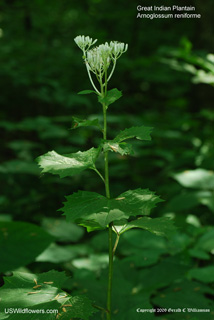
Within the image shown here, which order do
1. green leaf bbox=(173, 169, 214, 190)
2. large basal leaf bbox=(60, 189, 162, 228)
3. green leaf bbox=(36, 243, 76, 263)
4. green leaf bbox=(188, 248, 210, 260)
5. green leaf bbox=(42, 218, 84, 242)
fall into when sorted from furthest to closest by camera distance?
green leaf bbox=(173, 169, 214, 190) → green leaf bbox=(42, 218, 84, 242) → green leaf bbox=(36, 243, 76, 263) → green leaf bbox=(188, 248, 210, 260) → large basal leaf bbox=(60, 189, 162, 228)

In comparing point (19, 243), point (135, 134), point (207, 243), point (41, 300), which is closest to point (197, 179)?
point (207, 243)

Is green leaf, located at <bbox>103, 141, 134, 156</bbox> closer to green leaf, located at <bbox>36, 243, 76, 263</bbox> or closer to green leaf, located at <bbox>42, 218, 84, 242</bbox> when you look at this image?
green leaf, located at <bbox>36, 243, 76, 263</bbox>

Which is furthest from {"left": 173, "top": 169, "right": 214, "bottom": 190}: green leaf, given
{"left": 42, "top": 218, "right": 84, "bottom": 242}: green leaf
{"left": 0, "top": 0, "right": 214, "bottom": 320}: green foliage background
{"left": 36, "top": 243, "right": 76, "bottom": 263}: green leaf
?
{"left": 36, "top": 243, "right": 76, "bottom": 263}: green leaf

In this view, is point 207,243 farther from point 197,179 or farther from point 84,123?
point 84,123

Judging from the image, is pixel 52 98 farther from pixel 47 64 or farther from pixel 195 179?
pixel 195 179

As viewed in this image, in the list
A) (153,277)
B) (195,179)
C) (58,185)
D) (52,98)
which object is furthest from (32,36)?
(153,277)

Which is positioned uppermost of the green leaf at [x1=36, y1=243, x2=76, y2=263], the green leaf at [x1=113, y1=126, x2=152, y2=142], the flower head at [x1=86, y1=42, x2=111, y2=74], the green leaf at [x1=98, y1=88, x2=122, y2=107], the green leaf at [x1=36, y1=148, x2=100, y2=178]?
the flower head at [x1=86, y1=42, x2=111, y2=74]
